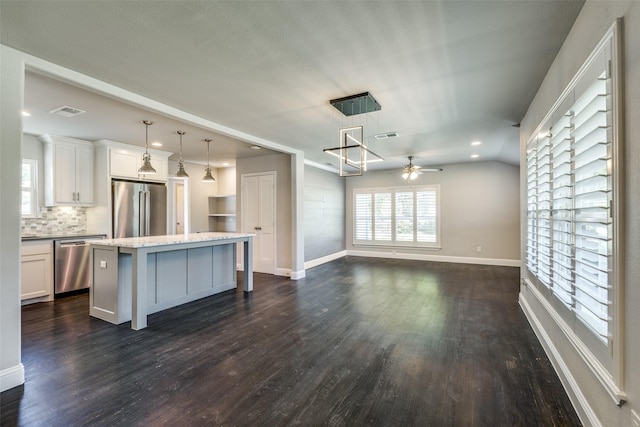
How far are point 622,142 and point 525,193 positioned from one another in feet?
8.33

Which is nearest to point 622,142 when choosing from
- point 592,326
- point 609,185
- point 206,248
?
point 609,185

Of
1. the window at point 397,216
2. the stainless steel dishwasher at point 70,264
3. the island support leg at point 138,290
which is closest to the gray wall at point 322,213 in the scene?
the window at point 397,216

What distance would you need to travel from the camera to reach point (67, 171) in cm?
476

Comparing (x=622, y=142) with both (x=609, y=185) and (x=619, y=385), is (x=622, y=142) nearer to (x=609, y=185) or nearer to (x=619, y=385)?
(x=609, y=185)

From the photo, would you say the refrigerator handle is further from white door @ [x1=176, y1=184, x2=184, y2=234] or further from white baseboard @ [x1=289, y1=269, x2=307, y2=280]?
white baseboard @ [x1=289, y1=269, x2=307, y2=280]

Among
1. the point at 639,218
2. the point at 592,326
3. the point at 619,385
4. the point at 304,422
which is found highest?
the point at 639,218

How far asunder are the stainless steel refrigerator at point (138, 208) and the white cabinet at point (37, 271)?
3.03 ft

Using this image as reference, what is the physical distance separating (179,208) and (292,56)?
6233mm

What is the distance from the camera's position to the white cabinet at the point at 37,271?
409 centimetres

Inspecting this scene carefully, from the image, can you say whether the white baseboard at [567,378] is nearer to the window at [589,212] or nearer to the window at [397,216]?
the window at [589,212]

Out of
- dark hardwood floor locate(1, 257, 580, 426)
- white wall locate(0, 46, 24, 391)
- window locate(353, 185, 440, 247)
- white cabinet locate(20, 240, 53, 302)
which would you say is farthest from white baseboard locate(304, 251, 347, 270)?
white wall locate(0, 46, 24, 391)

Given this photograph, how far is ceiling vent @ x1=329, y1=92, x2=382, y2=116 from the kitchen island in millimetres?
2402

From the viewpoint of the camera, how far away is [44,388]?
7.08 ft

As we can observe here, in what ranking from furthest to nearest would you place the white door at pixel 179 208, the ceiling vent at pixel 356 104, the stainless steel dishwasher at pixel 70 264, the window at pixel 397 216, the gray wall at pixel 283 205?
1. the window at pixel 397 216
2. the white door at pixel 179 208
3. the gray wall at pixel 283 205
4. the stainless steel dishwasher at pixel 70 264
5. the ceiling vent at pixel 356 104
